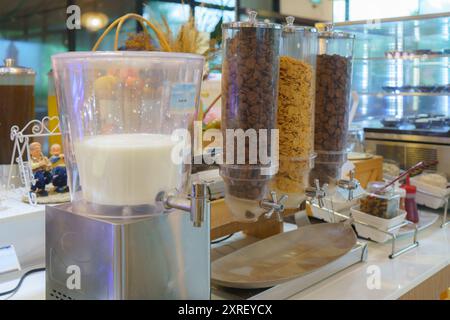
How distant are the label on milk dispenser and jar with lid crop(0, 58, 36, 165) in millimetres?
674

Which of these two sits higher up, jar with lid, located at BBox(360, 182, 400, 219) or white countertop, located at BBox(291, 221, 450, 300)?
jar with lid, located at BBox(360, 182, 400, 219)

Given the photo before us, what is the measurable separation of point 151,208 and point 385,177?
4.28 feet

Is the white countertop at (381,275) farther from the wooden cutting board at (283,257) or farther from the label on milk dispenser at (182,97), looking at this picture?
the label on milk dispenser at (182,97)

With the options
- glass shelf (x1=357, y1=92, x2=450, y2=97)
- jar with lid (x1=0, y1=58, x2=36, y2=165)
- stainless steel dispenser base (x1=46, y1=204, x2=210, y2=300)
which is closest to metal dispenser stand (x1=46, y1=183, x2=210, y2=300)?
stainless steel dispenser base (x1=46, y1=204, x2=210, y2=300)

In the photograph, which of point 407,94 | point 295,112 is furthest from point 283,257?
→ point 407,94

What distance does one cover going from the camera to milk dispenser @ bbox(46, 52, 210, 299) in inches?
28.0

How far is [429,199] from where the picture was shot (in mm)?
1707

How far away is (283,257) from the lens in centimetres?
113

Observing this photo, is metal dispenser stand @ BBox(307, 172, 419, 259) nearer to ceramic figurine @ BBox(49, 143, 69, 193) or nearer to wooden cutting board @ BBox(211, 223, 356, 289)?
wooden cutting board @ BBox(211, 223, 356, 289)

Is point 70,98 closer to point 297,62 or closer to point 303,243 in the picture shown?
point 297,62

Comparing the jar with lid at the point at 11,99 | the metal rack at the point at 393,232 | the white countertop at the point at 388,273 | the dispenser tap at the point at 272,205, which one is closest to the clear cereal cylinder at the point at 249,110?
the dispenser tap at the point at 272,205

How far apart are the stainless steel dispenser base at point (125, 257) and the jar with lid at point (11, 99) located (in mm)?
557

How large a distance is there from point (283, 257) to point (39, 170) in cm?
60

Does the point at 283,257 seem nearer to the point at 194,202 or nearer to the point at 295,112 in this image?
the point at 295,112
